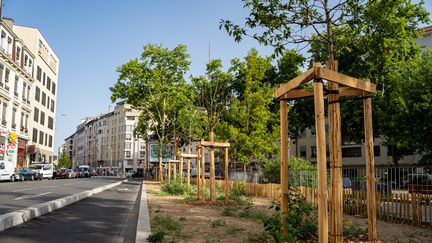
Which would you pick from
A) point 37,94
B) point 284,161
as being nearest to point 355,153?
point 37,94

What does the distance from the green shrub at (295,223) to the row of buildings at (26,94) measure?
40413 mm

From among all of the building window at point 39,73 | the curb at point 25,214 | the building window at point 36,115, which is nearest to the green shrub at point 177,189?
the curb at point 25,214

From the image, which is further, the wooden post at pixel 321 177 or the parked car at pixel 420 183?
the parked car at pixel 420 183

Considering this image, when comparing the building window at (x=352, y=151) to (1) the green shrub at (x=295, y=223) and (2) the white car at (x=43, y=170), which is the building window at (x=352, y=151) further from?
(1) the green shrub at (x=295, y=223)

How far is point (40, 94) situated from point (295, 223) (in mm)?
56211

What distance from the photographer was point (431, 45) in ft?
148

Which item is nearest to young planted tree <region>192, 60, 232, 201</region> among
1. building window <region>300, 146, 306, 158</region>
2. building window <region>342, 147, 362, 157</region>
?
building window <region>342, 147, 362, 157</region>

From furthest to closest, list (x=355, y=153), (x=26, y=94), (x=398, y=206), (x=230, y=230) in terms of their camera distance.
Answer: (x=355, y=153) → (x=26, y=94) → (x=398, y=206) → (x=230, y=230)

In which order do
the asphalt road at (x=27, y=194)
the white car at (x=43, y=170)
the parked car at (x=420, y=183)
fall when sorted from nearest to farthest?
the asphalt road at (x=27, y=194)
the parked car at (x=420, y=183)
the white car at (x=43, y=170)

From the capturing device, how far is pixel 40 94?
5641cm

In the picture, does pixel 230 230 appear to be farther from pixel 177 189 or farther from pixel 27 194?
pixel 177 189

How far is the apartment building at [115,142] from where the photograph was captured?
11494 centimetres

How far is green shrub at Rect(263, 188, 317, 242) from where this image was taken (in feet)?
19.4

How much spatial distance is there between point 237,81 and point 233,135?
7.06 meters
